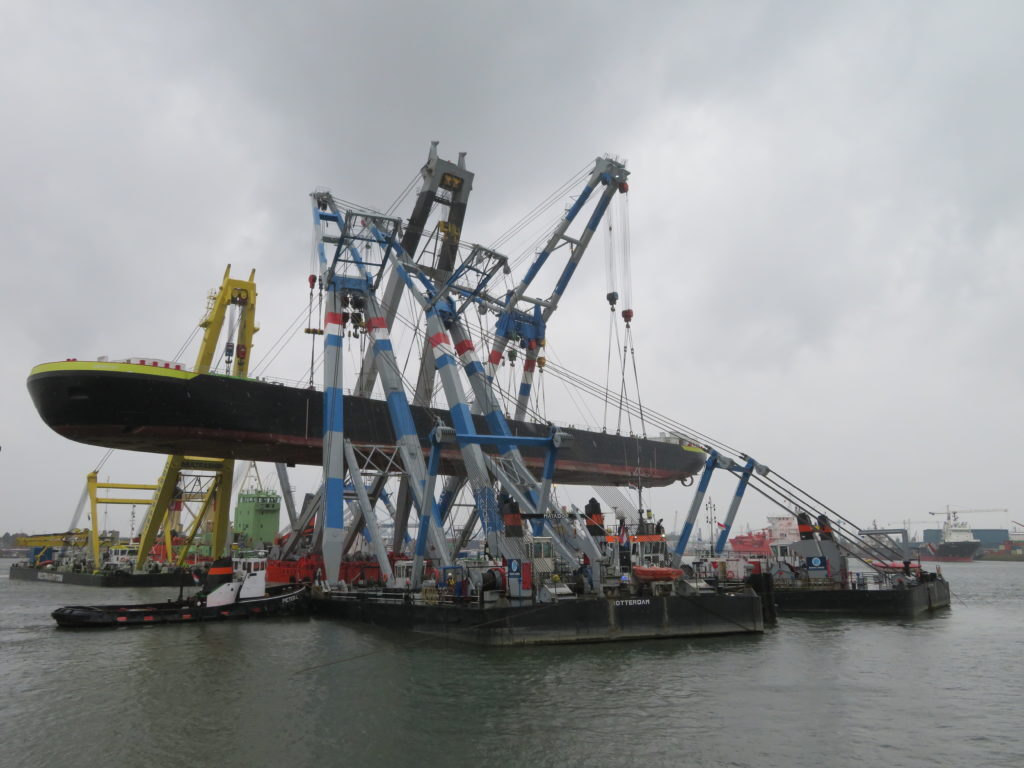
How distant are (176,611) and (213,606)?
1556 millimetres

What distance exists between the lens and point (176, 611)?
1183 inches

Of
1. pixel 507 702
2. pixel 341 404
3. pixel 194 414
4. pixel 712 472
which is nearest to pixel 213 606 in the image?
pixel 341 404

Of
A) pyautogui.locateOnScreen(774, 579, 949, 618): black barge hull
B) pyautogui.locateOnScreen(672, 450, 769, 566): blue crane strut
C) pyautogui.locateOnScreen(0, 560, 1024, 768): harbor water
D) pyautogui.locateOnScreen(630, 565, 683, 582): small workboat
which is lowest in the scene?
pyautogui.locateOnScreen(0, 560, 1024, 768): harbor water

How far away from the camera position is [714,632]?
2498cm

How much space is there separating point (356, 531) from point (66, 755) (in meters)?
27.5

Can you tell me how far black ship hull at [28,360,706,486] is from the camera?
3916 centimetres

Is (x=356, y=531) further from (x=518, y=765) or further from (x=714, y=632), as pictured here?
(x=518, y=765)

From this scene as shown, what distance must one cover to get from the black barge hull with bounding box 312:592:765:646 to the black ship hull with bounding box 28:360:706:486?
416 inches

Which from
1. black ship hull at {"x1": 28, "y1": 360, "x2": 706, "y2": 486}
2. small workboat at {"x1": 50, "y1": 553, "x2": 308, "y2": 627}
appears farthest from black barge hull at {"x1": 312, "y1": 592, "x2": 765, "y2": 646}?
black ship hull at {"x1": 28, "y1": 360, "x2": 706, "y2": 486}

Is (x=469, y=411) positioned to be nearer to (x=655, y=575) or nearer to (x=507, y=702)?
(x=655, y=575)

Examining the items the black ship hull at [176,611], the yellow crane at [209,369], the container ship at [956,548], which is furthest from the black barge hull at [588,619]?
the container ship at [956,548]

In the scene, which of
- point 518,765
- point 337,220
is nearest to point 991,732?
point 518,765

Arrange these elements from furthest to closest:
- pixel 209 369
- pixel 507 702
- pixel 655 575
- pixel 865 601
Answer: pixel 209 369
pixel 865 601
pixel 655 575
pixel 507 702

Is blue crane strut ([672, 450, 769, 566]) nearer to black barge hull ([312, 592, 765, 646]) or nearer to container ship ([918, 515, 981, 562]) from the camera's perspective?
black barge hull ([312, 592, 765, 646])
